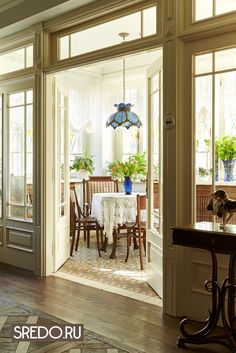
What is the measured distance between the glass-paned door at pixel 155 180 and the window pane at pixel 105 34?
0.41 metres

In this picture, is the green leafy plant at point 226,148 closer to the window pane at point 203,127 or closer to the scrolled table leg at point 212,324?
the window pane at point 203,127

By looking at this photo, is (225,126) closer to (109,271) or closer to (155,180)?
(155,180)

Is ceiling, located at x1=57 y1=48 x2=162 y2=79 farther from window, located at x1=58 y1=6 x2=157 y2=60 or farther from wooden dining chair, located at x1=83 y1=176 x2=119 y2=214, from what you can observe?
window, located at x1=58 y1=6 x2=157 y2=60

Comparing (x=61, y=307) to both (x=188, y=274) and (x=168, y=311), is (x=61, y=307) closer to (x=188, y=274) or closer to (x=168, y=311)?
(x=168, y=311)

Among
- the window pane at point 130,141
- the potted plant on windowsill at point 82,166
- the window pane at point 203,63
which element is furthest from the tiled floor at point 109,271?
the window pane at point 130,141

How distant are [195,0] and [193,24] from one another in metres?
0.22

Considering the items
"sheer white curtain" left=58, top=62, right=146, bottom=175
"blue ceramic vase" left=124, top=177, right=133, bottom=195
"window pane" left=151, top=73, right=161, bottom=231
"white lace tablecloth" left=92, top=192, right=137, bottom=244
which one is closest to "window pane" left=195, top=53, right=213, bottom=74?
"window pane" left=151, top=73, right=161, bottom=231

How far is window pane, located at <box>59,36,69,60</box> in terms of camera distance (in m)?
4.53

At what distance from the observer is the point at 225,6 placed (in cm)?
309

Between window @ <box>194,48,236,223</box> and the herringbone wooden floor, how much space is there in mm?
958

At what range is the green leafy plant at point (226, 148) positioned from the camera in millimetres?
3174

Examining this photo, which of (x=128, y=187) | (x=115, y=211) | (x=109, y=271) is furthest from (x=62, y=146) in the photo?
(x=109, y=271)

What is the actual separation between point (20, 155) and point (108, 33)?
1.93 metres

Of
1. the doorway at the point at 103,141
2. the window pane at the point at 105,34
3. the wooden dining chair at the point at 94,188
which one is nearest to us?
the window pane at the point at 105,34
